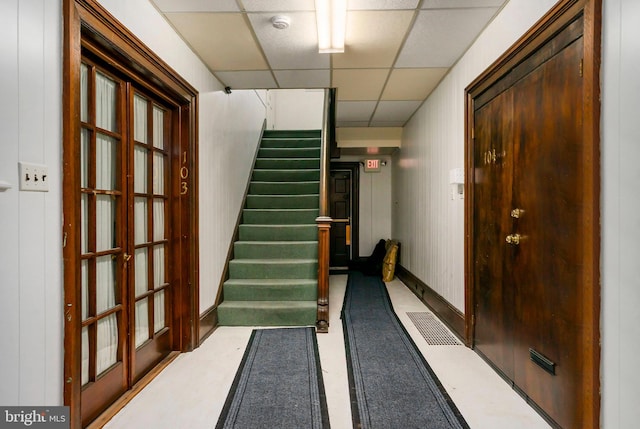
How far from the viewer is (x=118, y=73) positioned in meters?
1.93

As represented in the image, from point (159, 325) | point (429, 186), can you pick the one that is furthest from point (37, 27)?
point (429, 186)

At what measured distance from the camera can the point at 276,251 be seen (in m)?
3.74

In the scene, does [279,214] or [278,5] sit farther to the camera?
[279,214]

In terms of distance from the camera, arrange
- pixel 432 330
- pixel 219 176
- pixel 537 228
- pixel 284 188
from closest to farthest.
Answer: pixel 537 228 → pixel 432 330 → pixel 219 176 → pixel 284 188

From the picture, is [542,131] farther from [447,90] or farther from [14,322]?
[14,322]

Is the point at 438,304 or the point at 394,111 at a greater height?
the point at 394,111

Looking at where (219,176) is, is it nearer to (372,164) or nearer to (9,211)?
(9,211)

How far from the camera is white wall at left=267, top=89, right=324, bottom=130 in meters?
6.64

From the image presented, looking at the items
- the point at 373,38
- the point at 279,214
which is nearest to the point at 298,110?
the point at 279,214

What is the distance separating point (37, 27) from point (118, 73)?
662mm

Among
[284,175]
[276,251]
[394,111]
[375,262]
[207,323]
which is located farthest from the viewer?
[375,262]

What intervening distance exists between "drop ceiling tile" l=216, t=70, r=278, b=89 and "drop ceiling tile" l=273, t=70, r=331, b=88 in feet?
0.33

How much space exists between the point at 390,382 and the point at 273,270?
1.75 meters
